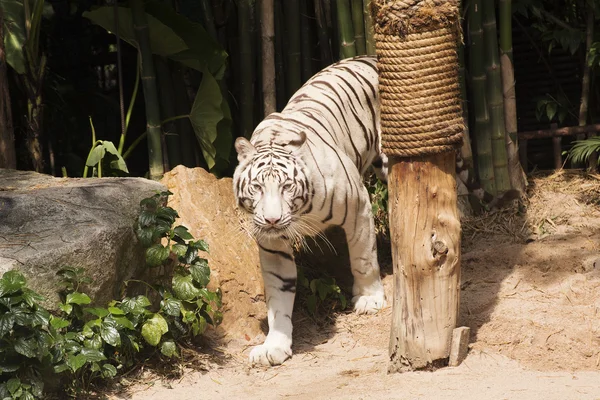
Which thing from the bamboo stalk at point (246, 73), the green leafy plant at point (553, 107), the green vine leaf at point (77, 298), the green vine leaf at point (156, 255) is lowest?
the green vine leaf at point (77, 298)

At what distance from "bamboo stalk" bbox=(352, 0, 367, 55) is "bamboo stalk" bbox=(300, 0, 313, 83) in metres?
0.33

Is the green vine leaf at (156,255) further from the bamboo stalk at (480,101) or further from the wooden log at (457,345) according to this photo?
the bamboo stalk at (480,101)

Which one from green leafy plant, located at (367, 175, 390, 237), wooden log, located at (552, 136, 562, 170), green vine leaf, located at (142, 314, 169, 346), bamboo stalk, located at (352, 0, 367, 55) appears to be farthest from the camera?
wooden log, located at (552, 136, 562, 170)

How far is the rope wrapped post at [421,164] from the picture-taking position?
355 cm

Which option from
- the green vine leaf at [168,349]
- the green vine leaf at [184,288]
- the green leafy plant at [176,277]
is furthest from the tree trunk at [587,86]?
the green vine leaf at [168,349]

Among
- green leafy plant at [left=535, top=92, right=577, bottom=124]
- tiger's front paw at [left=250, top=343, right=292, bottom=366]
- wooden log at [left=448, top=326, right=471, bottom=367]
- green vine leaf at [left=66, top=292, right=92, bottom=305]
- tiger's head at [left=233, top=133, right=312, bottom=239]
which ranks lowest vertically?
tiger's front paw at [left=250, top=343, right=292, bottom=366]

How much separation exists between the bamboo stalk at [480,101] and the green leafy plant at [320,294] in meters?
1.33

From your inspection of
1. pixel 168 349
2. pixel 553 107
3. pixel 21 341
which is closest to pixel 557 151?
pixel 553 107

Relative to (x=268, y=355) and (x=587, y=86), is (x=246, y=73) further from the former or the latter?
(x=587, y=86)

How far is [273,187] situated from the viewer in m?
4.12

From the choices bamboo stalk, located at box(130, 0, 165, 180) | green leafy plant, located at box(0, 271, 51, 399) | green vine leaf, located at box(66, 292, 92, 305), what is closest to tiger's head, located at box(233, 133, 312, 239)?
green vine leaf, located at box(66, 292, 92, 305)

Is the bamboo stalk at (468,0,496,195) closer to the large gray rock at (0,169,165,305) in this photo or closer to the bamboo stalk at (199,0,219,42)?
the bamboo stalk at (199,0,219,42)

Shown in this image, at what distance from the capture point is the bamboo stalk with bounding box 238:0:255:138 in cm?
560

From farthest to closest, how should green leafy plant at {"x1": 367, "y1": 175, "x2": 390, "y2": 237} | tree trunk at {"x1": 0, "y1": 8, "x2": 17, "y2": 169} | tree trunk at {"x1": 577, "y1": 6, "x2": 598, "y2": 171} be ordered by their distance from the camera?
tree trunk at {"x1": 577, "y1": 6, "x2": 598, "y2": 171}
green leafy plant at {"x1": 367, "y1": 175, "x2": 390, "y2": 237}
tree trunk at {"x1": 0, "y1": 8, "x2": 17, "y2": 169}
